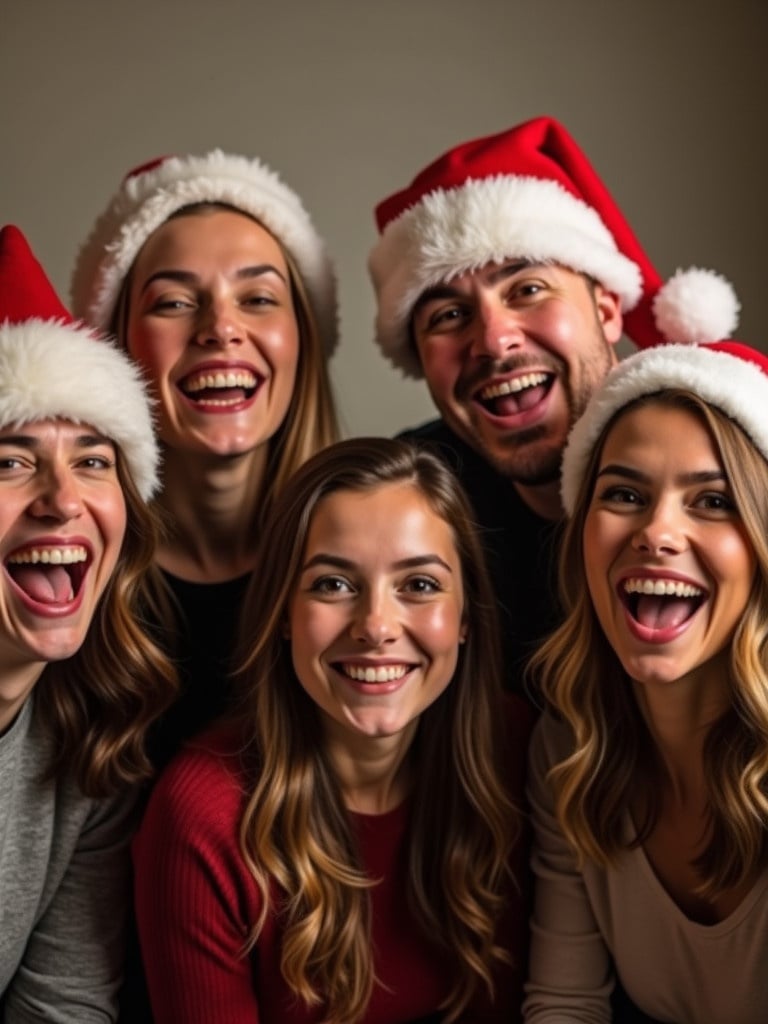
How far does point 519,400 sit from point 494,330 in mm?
154

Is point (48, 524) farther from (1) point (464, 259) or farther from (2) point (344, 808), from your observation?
(1) point (464, 259)

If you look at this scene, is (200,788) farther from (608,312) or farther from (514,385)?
(608,312)

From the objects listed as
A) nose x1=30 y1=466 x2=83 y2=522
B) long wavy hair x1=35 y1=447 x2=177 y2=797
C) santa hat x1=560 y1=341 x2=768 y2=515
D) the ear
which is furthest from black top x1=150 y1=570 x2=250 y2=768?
the ear

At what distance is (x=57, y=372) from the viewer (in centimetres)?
181

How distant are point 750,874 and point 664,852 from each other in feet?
0.47

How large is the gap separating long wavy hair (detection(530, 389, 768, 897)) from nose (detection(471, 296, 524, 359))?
0.38 meters

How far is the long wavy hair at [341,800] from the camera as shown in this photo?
184 centimetres

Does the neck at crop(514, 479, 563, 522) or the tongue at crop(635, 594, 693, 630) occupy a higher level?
the neck at crop(514, 479, 563, 522)

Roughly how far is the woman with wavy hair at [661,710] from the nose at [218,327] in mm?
639

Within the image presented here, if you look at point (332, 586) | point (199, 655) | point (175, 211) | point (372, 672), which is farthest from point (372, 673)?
point (175, 211)

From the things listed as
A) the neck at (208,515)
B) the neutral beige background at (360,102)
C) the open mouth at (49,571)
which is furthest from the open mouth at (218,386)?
the neutral beige background at (360,102)

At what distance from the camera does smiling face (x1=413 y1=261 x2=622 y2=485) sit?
2.21m

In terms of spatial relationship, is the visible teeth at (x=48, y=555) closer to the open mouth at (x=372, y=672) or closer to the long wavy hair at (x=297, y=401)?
the open mouth at (x=372, y=672)

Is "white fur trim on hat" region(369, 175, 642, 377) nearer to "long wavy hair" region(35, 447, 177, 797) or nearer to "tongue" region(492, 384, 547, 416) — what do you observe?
"tongue" region(492, 384, 547, 416)
